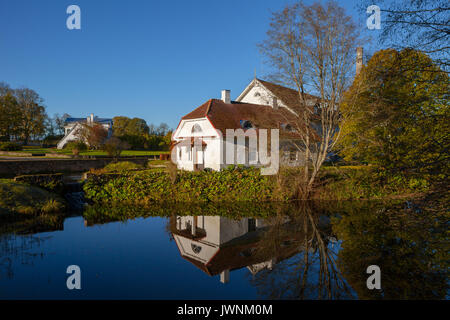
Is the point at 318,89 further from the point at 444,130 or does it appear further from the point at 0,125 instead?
the point at 0,125

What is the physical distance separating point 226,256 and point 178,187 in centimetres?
817

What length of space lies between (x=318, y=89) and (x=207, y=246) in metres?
10.9

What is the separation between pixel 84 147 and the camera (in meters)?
39.2

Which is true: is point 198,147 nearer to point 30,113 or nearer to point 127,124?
point 30,113

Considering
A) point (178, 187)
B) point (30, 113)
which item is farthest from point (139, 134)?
→ point (178, 187)

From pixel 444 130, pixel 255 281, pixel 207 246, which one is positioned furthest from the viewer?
pixel 207 246

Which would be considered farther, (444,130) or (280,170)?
(280,170)

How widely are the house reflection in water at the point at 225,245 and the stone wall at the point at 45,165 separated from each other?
11629 mm

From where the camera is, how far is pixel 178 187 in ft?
49.6

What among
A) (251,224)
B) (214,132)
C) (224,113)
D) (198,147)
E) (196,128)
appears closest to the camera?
(251,224)

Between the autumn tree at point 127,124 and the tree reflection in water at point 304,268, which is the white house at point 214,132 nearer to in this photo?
the tree reflection in water at point 304,268

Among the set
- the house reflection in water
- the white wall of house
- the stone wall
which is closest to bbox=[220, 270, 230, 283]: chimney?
the house reflection in water

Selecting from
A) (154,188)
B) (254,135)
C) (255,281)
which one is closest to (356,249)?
(255,281)

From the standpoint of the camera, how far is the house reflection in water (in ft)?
22.6
